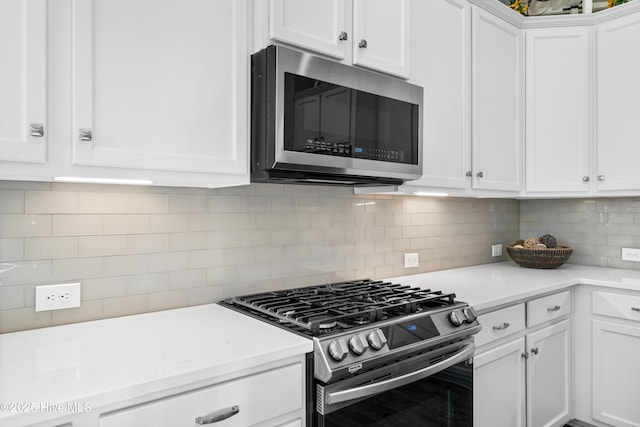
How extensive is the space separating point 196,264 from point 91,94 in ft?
2.60

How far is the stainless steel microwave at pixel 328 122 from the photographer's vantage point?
1.55 m

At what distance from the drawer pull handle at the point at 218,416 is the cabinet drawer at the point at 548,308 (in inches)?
65.4

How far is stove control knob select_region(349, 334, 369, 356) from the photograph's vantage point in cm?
135

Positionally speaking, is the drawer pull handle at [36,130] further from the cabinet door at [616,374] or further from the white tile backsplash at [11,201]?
the cabinet door at [616,374]

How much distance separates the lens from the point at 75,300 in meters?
1.53

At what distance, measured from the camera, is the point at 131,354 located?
1227mm

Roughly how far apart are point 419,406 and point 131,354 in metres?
1.00

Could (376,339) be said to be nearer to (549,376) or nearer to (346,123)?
(346,123)

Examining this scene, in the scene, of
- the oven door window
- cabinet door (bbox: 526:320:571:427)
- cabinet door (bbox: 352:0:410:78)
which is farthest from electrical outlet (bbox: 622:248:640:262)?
cabinet door (bbox: 352:0:410:78)

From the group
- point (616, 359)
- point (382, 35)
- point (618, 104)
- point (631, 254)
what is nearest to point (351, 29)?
point (382, 35)

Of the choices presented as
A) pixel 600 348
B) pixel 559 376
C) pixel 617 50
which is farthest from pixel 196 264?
pixel 617 50

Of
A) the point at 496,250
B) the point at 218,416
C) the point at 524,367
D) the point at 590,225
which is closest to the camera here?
the point at 218,416

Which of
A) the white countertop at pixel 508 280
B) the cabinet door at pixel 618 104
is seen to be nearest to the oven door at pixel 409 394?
the white countertop at pixel 508 280

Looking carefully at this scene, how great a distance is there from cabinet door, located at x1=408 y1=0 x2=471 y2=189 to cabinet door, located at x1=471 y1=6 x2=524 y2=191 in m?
0.09
